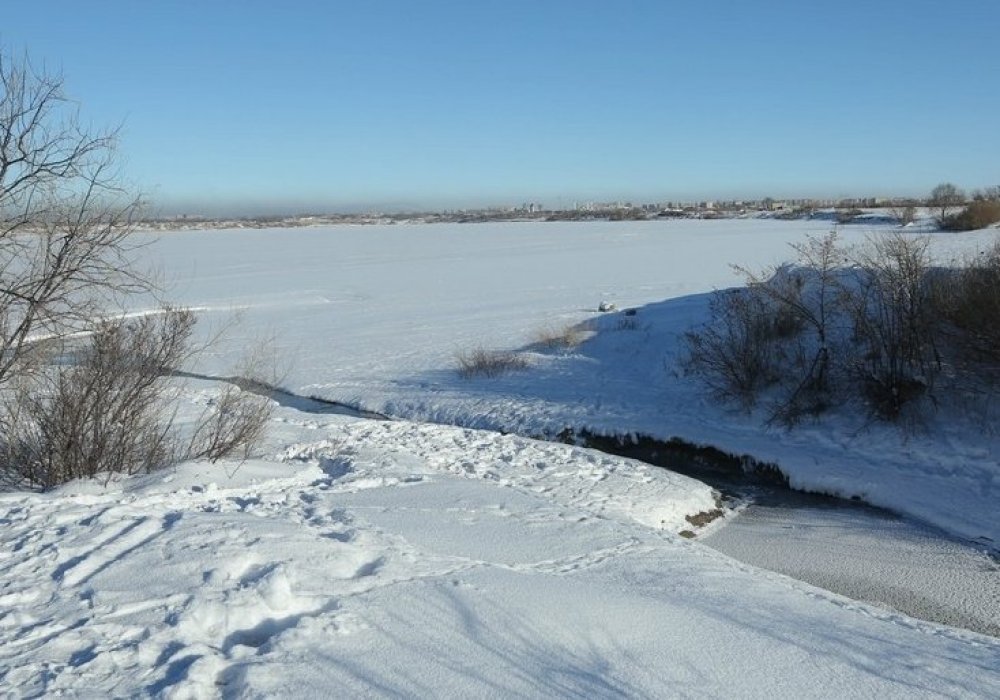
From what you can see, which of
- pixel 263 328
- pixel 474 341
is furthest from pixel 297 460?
pixel 263 328

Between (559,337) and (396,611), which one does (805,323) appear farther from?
(396,611)

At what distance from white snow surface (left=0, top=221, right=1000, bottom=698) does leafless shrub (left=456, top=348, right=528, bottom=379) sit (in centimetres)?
205

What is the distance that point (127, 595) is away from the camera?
5.74 metres

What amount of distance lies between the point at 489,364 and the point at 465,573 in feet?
43.6

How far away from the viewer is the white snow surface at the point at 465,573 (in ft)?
17.1

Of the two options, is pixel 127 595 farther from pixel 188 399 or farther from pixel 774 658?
pixel 188 399

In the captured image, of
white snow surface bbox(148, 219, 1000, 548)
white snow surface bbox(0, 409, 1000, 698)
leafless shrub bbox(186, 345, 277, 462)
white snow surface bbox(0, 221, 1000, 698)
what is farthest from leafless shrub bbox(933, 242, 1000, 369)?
leafless shrub bbox(186, 345, 277, 462)

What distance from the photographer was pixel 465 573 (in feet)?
22.9

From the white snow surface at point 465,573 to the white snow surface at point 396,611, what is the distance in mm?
22

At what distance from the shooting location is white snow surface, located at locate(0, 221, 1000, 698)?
5203 mm

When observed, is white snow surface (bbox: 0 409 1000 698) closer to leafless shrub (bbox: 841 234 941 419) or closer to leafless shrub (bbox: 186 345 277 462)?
leafless shrub (bbox: 186 345 277 462)

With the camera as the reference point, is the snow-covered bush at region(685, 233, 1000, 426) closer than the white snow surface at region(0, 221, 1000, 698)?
No

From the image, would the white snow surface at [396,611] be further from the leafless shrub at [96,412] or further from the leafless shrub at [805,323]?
the leafless shrub at [805,323]

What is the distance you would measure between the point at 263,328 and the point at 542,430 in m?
13.4
